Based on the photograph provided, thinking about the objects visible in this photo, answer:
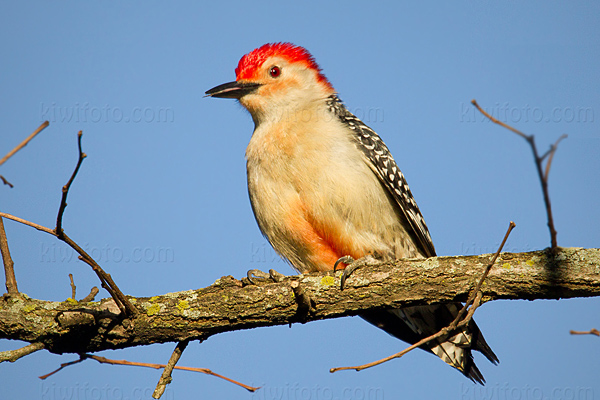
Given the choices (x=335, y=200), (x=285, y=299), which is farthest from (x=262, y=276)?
(x=335, y=200)

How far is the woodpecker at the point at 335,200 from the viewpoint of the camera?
20.6 ft

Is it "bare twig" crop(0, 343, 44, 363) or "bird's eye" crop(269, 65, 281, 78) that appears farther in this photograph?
"bird's eye" crop(269, 65, 281, 78)

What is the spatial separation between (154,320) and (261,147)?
2755mm

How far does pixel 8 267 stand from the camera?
4914 mm

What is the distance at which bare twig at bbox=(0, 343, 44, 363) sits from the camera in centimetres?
417

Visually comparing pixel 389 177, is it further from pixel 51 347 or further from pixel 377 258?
pixel 51 347

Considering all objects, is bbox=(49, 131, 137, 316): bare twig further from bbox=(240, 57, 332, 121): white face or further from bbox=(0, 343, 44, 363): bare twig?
bbox=(240, 57, 332, 121): white face

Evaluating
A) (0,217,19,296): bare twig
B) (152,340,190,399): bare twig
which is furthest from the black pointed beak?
(152,340,190,399): bare twig

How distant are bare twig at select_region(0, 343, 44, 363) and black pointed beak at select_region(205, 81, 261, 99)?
13.7 ft

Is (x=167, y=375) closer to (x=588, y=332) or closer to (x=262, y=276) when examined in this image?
(x=262, y=276)

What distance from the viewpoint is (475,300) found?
468 cm

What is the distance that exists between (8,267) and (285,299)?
8.40 ft

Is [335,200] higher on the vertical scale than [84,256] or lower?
higher

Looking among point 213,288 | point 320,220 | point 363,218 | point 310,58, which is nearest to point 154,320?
point 213,288
